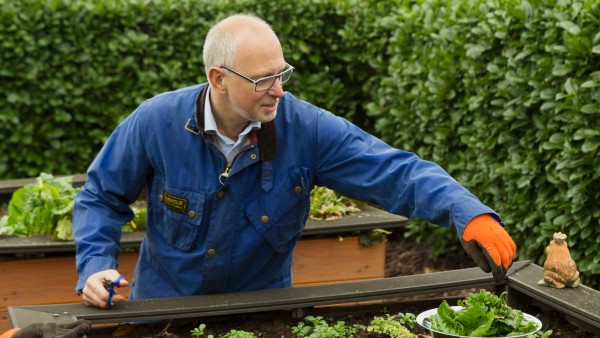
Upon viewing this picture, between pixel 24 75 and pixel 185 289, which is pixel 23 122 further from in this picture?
pixel 185 289

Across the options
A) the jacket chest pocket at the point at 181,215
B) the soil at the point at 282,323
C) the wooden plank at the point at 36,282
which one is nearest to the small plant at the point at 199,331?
the soil at the point at 282,323

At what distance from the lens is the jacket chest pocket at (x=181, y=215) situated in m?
3.48

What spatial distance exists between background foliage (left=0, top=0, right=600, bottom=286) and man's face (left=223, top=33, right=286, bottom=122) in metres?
1.88

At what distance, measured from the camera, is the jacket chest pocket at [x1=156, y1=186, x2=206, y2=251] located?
11.4 ft

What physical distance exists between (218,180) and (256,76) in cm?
43

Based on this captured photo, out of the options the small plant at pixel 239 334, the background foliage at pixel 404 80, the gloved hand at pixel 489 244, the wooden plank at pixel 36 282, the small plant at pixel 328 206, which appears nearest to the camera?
the gloved hand at pixel 489 244

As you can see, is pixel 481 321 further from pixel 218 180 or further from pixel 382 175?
pixel 218 180

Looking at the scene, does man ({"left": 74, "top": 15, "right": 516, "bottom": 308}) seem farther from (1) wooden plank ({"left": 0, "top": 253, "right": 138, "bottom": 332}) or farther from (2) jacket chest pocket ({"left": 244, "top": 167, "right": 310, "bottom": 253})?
(1) wooden plank ({"left": 0, "top": 253, "right": 138, "bottom": 332})

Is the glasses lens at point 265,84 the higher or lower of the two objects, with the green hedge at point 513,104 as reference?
higher

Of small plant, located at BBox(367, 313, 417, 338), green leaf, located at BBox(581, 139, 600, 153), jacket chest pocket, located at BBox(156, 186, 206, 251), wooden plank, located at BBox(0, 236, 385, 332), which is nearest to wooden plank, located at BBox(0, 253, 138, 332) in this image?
wooden plank, located at BBox(0, 236, 385, 332)

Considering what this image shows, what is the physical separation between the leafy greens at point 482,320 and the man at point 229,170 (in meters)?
A: 0.49

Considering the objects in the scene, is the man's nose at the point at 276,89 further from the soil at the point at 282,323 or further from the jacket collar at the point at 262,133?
the soil at the point at 282,323

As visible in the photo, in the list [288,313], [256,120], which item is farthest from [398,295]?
[256,120]

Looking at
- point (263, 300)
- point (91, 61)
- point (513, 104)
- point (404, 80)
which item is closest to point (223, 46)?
point (263, 300)
